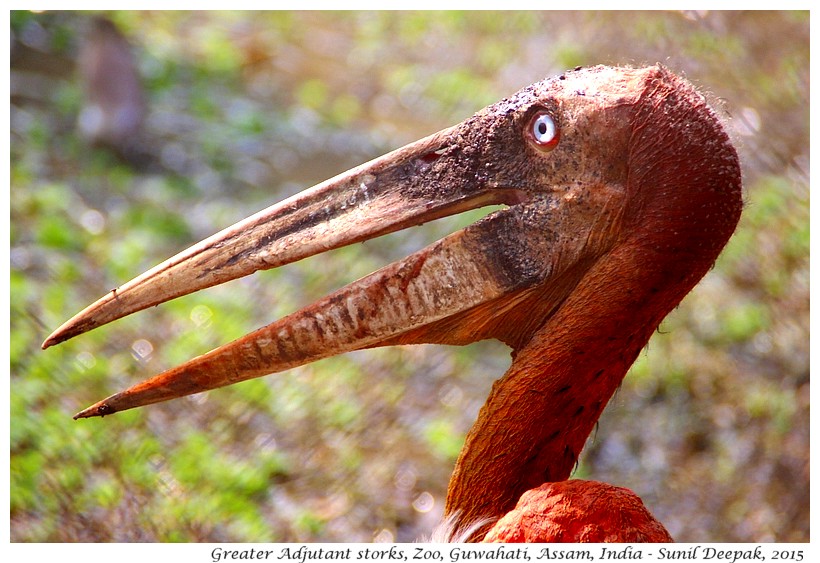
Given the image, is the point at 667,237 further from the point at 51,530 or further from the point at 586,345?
the point at 51,530

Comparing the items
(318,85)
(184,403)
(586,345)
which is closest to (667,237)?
(586,345)

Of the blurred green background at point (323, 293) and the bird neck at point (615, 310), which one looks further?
the blurred green background at point (323, 293)

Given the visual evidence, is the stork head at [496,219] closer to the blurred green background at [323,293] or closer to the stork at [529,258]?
the stork at [529,258]

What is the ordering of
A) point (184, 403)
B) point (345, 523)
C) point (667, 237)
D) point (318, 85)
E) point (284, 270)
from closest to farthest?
point (667, 237) → point (345, 523) → point (184, 403) → point (284, 270) → point (318, 85)

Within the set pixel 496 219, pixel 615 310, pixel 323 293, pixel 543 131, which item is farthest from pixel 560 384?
pixel 323 293

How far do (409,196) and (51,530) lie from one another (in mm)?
1575

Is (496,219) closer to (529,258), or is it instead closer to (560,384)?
(529,258)

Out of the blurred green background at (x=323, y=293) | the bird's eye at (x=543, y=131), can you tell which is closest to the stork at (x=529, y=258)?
the bird's eye at (x=543, y=131)

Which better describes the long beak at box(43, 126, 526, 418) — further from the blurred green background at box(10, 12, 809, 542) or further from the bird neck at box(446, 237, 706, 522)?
the blurred green background at box(10, 12, 809, 542)

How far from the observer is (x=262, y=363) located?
1.62 meters

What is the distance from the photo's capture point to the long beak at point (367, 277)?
62.4 inches

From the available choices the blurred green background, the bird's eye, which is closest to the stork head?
the bird's eye

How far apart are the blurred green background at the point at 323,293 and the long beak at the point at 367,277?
1.02 meters

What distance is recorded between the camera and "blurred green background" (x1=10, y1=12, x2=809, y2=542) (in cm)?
293
